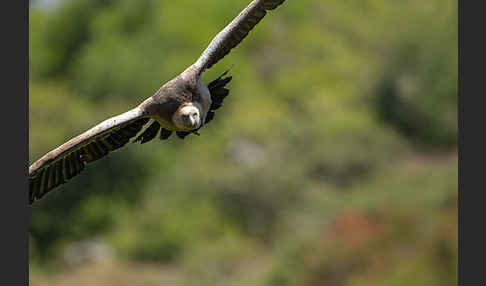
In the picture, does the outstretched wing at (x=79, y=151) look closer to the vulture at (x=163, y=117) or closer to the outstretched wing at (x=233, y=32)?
the vulture at (x=163, y=117)

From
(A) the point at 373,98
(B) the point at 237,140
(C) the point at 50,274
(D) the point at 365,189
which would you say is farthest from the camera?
(A) the point at 373,98

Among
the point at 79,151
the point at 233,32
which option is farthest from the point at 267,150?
the point at 233,32

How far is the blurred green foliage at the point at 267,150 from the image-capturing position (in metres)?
34.6

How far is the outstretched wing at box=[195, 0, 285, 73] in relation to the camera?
9922 millimetres

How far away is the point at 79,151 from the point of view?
10352mm

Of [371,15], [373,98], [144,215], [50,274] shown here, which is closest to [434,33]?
[373,98]

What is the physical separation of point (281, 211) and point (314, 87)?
58.9 ft

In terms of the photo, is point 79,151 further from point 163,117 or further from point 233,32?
point 233,32

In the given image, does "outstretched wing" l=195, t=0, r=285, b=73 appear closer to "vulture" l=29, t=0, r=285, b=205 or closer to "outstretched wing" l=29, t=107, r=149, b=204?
"vulture" l=29, t=0, r=285, b=205

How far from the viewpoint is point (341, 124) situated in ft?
168

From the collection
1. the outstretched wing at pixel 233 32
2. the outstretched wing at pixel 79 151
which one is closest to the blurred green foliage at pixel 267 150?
the outstretched wing at pixel 79 151

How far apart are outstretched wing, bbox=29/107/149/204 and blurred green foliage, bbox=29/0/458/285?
73.3 ft

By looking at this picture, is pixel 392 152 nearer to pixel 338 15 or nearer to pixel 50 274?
pixel 50 274

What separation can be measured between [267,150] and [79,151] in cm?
4015
